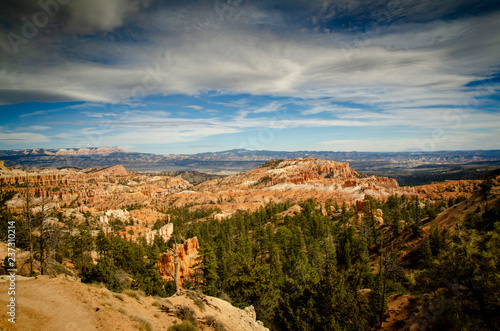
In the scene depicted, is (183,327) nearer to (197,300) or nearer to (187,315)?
(187,315)

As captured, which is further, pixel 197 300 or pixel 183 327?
pixel 197 300

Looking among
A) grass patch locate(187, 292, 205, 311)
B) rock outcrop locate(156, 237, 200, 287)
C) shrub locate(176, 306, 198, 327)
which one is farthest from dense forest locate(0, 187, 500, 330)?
shrub locate(176, 306, 198, 327)

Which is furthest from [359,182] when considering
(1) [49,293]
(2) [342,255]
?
(1) [49,293]

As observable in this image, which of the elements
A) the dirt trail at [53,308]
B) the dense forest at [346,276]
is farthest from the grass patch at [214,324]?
the dense forest at [346,276]

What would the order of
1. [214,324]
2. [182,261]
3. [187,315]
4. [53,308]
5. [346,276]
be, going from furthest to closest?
[182,261] < [346,276] < [214,324] < [187,315] < [53,308]

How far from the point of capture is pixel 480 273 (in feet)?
46.0

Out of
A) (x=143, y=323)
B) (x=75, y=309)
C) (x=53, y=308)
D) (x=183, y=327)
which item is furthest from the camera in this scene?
(x=183, y=327)

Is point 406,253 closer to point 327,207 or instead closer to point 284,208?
point 327,207

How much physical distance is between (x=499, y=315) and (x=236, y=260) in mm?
35436

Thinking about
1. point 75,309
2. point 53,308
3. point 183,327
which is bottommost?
point 183,327

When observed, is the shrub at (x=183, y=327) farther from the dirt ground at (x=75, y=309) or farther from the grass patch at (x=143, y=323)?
the grass patch at (x=143, y=323)

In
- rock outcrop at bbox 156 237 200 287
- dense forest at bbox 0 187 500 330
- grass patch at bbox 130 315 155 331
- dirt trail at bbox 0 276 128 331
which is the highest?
dirt trail at bbox 0 276 128 331

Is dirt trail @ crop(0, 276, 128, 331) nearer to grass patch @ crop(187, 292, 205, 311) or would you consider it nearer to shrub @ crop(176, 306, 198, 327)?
shrub @ crop(176, 306, 198, 327)

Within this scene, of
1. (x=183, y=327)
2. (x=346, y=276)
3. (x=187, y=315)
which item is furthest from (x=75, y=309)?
(x=346, y=276)
